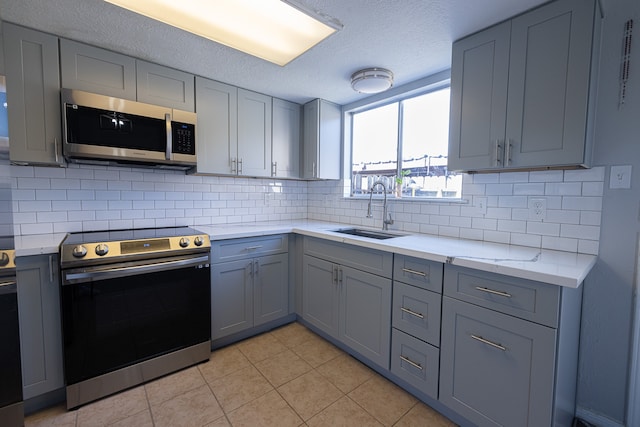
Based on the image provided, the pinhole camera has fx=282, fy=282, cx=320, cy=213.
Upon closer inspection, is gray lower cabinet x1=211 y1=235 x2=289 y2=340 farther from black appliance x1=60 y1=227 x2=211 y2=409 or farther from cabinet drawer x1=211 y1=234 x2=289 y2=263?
black appliance x1=60 y1=227 x2=211 y2=409

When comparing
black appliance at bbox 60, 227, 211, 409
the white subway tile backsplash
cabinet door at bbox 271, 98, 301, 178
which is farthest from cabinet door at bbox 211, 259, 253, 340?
cabinet door at bbox 271, 98, 301, 178

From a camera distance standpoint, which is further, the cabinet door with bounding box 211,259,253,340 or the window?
the window

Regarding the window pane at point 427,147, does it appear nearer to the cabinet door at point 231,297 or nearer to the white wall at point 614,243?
the white wall at point 614,243

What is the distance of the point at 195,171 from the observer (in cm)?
242

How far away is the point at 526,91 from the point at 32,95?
9.52ft

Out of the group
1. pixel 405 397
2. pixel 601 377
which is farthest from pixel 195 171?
pixel 601 377

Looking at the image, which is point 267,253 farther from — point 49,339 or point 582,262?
point 582,262

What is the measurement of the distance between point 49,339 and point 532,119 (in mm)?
2979

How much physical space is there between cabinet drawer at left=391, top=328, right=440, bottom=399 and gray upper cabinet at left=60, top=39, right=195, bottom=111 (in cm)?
237

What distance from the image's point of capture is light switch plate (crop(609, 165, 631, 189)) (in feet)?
4.75

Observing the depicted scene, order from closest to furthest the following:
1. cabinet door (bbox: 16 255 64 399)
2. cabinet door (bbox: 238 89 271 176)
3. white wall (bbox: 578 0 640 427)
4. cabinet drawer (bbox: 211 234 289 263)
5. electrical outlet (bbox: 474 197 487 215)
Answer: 1. white wall (bbox: 578 0 640 427)
2. cabinet door (bbox: 16 255 64 399)
3. electrical outlet (bbox: 474 197 487 215)
4. cabinet drawer (bbox: 211 234 289 263)
5. cabinet door (bbox: 238 89 271 176)

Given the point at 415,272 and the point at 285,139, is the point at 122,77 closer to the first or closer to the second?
the point at 285,139

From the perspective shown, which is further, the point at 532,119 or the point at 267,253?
the point at 267,253

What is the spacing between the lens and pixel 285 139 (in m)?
3.00
